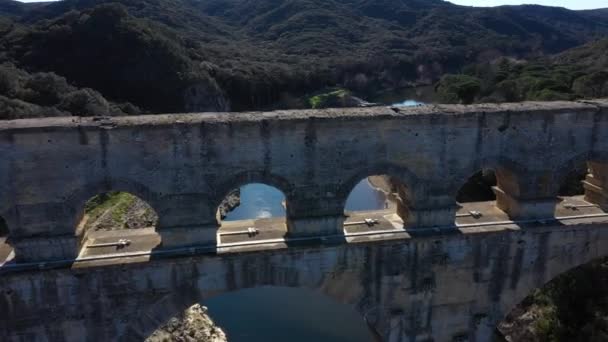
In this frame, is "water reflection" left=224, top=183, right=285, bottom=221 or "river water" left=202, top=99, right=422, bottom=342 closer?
"river water" left=202, top=99, right=422, bottom=342

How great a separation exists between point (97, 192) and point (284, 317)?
6.86 metres

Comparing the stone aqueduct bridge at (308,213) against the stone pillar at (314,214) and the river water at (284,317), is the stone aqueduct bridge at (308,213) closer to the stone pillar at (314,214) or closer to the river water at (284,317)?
the stone pillar at (314,214)

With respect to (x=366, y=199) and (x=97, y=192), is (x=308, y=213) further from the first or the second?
A: (x=366, y=199)

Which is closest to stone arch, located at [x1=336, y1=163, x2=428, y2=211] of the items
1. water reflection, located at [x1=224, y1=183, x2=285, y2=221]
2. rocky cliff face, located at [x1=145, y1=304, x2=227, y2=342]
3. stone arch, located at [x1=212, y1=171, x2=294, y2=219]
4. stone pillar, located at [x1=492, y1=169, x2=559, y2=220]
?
stone arch, located at [x1=212, y1=171, x2=294, y2=219]

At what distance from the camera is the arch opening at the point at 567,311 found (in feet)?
34.9

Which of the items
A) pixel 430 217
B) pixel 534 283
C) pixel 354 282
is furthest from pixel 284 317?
pixel 534 283

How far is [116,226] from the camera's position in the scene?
17031mm

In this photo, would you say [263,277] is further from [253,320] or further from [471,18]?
[471,18]

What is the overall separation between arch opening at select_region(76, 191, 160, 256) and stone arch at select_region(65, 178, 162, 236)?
409mm

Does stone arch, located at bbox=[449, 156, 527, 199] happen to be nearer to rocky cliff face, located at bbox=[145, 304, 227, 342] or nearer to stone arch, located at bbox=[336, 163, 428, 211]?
stone arch, located at bbox=[336, 163, 428, 211]

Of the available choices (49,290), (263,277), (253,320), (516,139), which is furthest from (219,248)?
(516,139)

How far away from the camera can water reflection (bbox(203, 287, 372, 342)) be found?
489 inches

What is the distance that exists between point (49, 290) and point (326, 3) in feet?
204

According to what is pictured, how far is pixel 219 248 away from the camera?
8.59 meters
